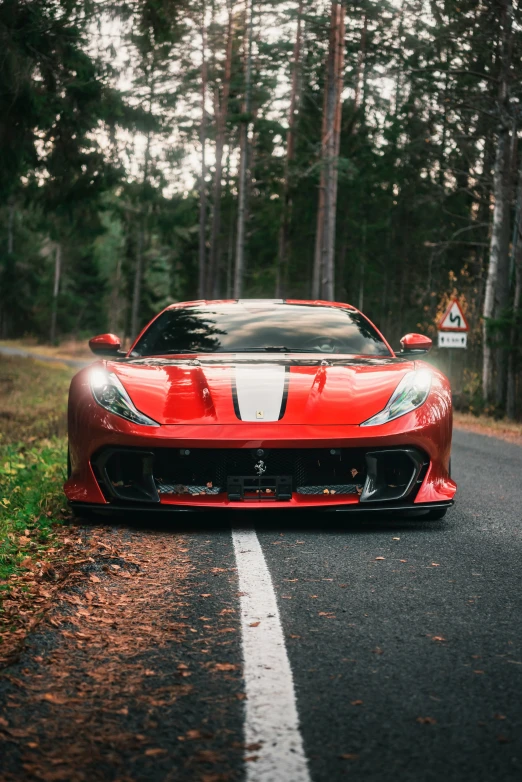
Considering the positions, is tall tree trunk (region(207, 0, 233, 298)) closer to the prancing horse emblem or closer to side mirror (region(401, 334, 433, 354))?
side mirror (region(401, 334, 433, 354))

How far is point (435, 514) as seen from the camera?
572 centimetres

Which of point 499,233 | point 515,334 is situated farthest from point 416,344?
point 499,233

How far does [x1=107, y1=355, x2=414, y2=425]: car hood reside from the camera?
5273 millimetres

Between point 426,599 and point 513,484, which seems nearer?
point 426,599

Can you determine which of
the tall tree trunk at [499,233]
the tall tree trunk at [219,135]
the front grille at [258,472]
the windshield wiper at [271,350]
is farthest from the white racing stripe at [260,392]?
the tall tree trunk at [219,135]

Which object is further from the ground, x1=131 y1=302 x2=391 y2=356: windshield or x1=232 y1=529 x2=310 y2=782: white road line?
x1=131 y1=302 x2=391 y2=356: windshield

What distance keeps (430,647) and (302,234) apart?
129 ft

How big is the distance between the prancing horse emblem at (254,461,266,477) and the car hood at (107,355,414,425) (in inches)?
9.5

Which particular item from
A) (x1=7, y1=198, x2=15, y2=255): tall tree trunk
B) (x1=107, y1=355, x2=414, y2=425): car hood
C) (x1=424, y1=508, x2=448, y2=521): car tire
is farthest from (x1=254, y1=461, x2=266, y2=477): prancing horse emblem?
(x1=7, y1=198, x2=15, y2=255): tall tree trunk

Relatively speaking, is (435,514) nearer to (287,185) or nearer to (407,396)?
(407,396)

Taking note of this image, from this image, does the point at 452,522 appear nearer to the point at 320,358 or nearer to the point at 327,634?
the point at 320,358

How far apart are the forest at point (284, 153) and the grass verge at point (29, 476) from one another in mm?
4472

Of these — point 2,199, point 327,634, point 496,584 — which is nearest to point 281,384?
point 496,584

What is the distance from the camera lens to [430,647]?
3.31 meters
